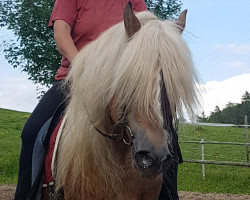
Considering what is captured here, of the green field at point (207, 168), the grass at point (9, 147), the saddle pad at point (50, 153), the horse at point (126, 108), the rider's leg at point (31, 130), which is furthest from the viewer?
the grass at point (9, 147)

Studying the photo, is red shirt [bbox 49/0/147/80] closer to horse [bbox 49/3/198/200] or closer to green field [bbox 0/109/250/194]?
horse [bbox 49/3/198/200]

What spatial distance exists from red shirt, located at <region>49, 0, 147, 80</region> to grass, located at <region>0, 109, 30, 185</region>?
10.5 m

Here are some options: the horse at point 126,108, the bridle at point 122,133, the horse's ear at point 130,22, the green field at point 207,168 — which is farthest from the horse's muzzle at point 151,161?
the green field at point 207,168

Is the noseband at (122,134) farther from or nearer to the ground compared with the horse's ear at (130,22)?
nearer to the ground

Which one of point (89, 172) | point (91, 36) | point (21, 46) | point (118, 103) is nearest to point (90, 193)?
point (89, 172)

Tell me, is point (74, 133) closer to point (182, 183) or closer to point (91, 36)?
point (91, 36)

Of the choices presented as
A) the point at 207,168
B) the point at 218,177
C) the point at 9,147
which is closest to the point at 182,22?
the point at 218,177

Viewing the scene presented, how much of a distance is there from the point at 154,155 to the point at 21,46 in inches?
402

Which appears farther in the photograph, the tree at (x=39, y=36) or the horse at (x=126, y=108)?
the tree at (x=39, y=36)

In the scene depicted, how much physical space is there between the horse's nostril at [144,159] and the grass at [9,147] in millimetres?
11559

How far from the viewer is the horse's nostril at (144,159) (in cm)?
217

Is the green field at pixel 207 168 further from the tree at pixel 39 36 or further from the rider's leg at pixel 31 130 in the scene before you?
the rider's leg at pixel 31 130

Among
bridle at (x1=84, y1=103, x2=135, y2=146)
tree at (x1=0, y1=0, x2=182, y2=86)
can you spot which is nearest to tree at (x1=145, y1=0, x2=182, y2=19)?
tree at (x1=0, y1=0, x2=182, y2=86)

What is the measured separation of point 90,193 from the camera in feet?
8.84
